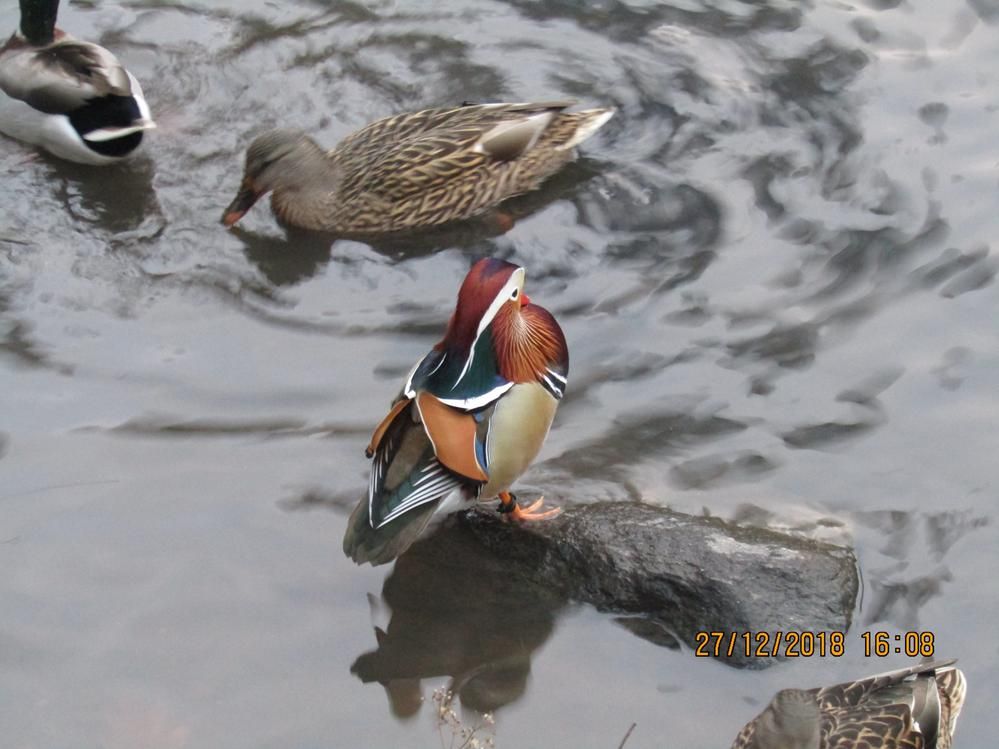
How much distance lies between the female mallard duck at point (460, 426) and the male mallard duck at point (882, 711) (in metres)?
1.27

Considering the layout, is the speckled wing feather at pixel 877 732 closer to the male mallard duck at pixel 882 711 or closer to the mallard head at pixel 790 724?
the male mallard duck at pixel 882 711

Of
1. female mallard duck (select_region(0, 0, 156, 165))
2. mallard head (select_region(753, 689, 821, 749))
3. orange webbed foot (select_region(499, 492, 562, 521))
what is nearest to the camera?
mallard head (select_region(753, 689, 821, 749))

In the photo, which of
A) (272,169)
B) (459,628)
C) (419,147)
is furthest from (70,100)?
(459,628)

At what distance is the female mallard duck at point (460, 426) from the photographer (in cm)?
464

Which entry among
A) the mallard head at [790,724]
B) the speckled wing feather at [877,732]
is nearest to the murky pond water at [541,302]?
the speckled wing feather at [877,732]

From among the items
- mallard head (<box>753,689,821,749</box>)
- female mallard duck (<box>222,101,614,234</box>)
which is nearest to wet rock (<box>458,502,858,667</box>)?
mallard head (<box>753,689,821,749</box>)

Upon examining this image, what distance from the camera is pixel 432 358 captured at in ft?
16.0

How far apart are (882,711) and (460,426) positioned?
1.67 metres

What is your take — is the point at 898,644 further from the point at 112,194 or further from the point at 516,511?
the point at 112,194

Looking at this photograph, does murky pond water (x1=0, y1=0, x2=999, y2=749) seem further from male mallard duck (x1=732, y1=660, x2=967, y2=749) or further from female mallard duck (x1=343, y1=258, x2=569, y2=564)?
female mallard duck (x1=343, y1=258, x2=569, y2=564)

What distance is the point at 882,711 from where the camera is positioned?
4.23 meters

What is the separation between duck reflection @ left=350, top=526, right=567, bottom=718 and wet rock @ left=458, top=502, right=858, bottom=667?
0.32ft

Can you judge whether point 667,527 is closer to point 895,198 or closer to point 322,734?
point 322,734
